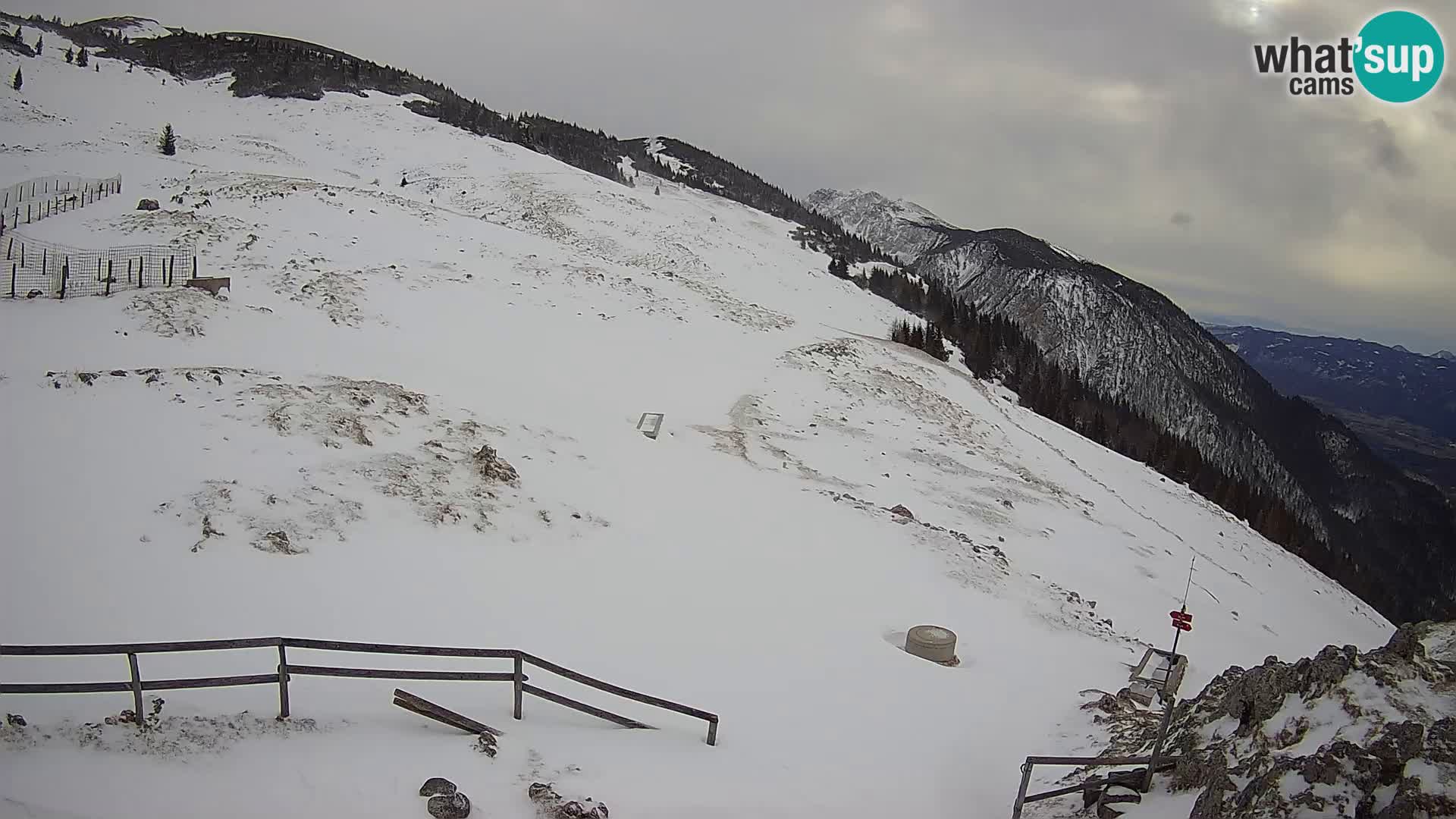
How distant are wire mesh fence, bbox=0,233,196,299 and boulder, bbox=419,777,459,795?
2061 centimetres

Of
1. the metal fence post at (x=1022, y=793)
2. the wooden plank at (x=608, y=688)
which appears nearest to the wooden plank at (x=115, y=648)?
the wooden plank at (x=608, y=688)

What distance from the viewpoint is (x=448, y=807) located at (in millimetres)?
6246

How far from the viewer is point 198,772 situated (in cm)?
620

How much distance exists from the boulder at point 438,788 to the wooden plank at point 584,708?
4.87 ft

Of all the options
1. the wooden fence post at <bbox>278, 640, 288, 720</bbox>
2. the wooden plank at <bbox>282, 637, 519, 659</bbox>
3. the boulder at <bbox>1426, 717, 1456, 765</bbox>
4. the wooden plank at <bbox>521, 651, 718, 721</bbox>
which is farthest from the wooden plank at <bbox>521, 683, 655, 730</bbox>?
the boulder at <bbox>1426, 717, 1456, 765</bbox>

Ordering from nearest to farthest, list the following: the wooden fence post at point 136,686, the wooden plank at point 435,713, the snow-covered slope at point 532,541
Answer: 1. the wooden fence post at point 136,686
2. the wooden plank at point 435,713
3. the snow-covered slope at point 532,541

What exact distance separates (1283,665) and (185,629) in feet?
43.5

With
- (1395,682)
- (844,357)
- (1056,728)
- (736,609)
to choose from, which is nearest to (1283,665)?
(1395,682)

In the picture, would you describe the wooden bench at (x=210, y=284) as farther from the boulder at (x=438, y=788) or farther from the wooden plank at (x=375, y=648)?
the boulder at (x=438, y=788)

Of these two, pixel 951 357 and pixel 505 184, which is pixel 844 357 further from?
pixel 505 184

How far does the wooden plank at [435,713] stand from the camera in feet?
24.3

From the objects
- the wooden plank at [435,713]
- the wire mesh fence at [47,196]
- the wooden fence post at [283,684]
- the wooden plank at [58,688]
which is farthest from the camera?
the wire mesh fence at [47,196]

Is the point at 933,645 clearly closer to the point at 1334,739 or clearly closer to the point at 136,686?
the point at 1334,739

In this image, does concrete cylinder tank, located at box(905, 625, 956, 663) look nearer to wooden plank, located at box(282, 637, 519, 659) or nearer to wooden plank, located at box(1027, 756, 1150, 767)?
wooden plank, located at box(1027, 756, 1150, 767)
